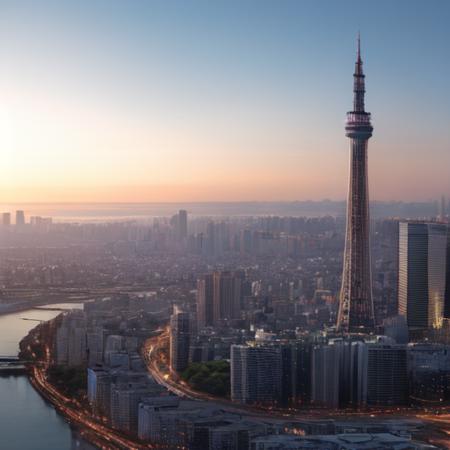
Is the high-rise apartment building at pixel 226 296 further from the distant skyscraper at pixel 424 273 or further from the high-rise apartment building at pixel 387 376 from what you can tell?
the high-rise apartment building at pixel 387 376

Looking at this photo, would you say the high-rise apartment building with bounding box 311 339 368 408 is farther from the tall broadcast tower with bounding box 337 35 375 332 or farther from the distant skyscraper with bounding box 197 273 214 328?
the distant skyscraper with bounding box 197 273 214 328

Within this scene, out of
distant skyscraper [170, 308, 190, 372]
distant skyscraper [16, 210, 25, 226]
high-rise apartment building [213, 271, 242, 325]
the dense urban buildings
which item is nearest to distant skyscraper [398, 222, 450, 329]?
the dense urban buildings

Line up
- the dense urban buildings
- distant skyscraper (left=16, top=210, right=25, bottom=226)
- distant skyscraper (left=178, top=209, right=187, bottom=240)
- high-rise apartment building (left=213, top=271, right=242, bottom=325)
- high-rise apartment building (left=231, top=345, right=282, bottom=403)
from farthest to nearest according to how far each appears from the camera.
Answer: distant skyscraper (left=178, top=209, right=187, bottom=240), high-rise apartment building (left=213, top=271, right=242, bottom=325), distant skyscraper (left=16, top=210, right=25, bottom=226), high-rise apartment building (left=231, top=345, right=282, bottom=403), the dense urban buildings

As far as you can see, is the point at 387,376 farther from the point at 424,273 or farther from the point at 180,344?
the point at 424,273

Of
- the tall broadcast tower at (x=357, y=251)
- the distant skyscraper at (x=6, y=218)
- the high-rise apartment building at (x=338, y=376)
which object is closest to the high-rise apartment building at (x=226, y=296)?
the tall broadcast tower at (x=357, y=251)

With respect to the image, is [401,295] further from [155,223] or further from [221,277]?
[155,223]

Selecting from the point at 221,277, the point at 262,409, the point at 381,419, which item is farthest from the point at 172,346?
the point at 221,277
